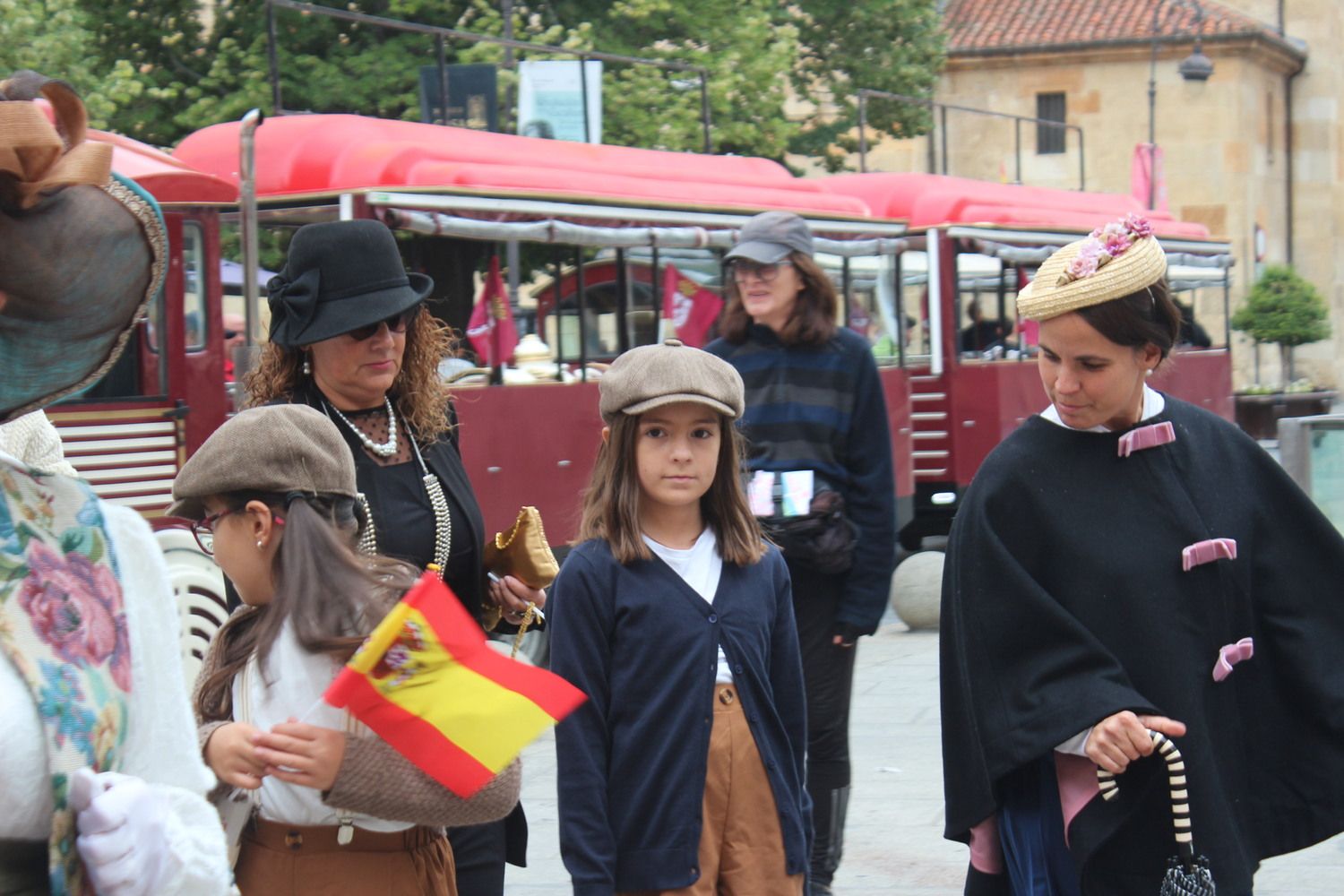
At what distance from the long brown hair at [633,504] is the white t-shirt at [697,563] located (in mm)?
24

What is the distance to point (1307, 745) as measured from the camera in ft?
11.3

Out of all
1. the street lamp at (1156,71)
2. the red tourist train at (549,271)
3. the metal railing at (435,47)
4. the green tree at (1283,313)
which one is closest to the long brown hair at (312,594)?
the red tourist train at (549,271)

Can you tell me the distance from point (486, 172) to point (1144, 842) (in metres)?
7.35

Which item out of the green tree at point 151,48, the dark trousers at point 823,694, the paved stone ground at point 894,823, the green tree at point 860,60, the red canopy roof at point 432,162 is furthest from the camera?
the green tree at point 860,60

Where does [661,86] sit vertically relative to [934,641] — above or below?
above

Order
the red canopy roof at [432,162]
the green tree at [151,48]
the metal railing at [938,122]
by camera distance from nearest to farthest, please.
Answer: the red canopy roof at [432,162] < the metal railing at [938,122] < the green tree at [151,48]

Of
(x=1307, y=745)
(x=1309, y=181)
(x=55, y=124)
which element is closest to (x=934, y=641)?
(x=1307, y=745)

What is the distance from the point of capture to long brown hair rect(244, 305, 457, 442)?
362cm

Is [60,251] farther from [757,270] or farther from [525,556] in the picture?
[757,270]

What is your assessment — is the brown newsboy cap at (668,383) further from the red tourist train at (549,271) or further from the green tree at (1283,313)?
the green tree at (1283,313)

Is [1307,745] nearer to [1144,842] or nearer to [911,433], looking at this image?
[1144,842]

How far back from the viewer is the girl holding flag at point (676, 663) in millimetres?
3557

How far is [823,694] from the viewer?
512cm

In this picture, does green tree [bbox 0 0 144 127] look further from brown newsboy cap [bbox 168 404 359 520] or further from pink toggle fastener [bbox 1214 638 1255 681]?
pink toggle fastener [bbox 1214 638 1255 681]
